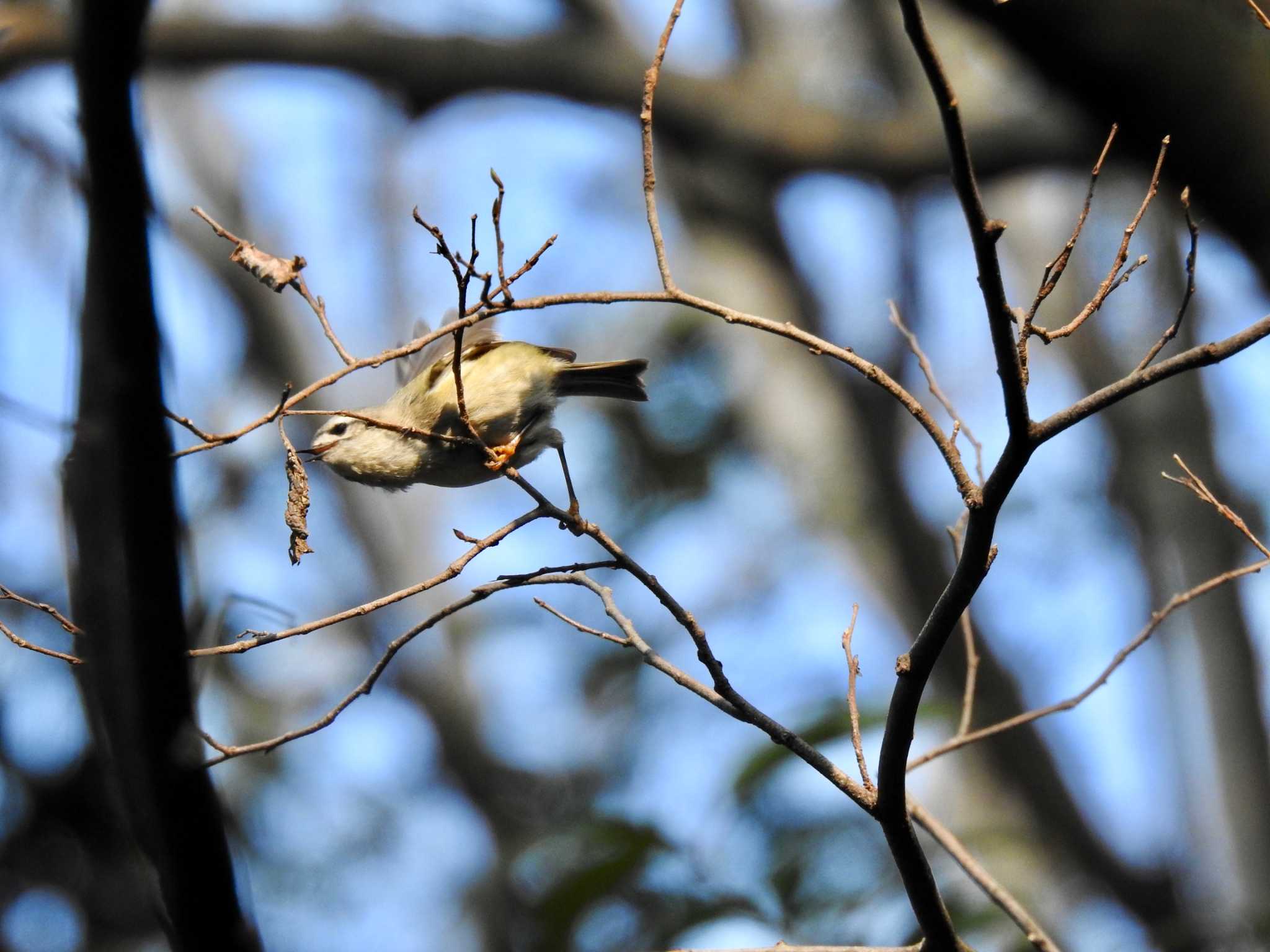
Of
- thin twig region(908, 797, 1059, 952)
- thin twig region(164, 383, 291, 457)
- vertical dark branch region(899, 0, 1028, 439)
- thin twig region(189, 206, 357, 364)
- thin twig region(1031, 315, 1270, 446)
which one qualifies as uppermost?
thin twig region(189, 206, 357, 364)

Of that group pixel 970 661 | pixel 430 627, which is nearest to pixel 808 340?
pixel 430 627

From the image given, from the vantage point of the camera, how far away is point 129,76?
931 mm

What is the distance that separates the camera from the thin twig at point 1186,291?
1.27m

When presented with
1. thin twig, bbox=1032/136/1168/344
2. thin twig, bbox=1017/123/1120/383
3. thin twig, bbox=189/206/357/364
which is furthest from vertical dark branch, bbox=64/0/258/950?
thin twig, bbox=1032/136/1168/344

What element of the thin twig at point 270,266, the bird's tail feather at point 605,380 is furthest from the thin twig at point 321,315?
the bird's tail feather at point 605,380

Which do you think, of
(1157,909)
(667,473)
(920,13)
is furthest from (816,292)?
(920,13)

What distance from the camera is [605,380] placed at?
10.1ft

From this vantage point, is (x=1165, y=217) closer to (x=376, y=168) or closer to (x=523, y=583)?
(x=523, y=583)

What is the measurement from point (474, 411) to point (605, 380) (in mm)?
474

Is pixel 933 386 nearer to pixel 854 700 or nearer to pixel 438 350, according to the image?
pixel 854 700

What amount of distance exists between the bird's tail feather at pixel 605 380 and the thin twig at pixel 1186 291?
5.60ft

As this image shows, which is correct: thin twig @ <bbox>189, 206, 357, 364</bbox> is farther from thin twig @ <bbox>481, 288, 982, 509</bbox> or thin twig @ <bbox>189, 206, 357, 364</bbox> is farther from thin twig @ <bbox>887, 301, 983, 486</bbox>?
thin twig @ <bbox>887, 301, 983, 486</bbox>

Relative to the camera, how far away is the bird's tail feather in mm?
3010

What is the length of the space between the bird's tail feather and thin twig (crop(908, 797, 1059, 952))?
5.03 ft
